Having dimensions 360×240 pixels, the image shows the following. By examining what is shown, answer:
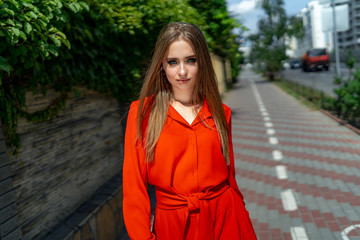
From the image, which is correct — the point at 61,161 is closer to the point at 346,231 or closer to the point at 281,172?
the point at 346,231

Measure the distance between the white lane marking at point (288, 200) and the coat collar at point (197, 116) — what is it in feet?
11.7

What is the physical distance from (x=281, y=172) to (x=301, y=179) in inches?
21.5

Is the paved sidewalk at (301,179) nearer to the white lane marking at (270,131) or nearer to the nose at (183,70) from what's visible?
the white lane marking at (270,131)

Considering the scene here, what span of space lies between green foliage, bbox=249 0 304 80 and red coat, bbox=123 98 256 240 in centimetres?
3483

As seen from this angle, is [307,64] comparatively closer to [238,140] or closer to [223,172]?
[238,140]

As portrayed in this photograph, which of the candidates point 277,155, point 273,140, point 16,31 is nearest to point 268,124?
point 273,140

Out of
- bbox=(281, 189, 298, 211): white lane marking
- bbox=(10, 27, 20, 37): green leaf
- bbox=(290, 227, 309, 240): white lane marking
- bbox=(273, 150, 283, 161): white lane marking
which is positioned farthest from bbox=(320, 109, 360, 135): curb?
bbox=(10, 27, 20, 37): green leaf

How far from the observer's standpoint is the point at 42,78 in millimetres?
3389

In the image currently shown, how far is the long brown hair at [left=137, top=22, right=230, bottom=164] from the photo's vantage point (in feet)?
6.21

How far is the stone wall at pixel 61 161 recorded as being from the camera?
3.36m

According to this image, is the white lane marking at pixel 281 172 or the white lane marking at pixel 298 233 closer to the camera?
the white lane marking at pixel 298 233

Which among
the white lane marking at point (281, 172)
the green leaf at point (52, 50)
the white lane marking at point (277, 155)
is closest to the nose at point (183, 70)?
the green leaf at point (52, 50)

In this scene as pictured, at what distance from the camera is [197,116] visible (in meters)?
1.96

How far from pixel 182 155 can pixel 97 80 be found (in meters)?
3.09
